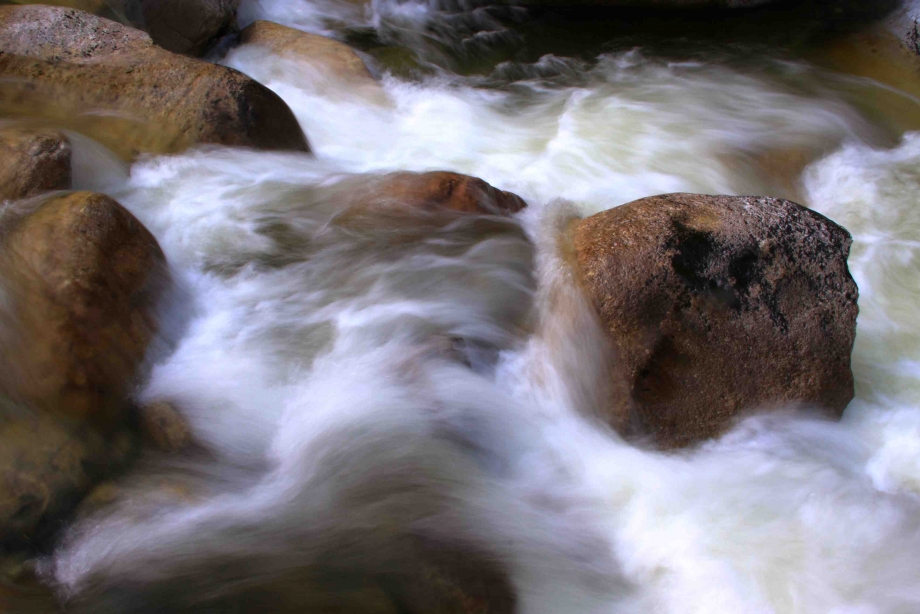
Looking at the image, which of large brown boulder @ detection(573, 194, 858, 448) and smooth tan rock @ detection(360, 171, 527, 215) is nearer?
A: large brown boulder @ detection(573, 194, 858, 448)

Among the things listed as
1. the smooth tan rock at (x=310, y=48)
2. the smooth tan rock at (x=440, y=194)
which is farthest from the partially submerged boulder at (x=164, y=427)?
the smooth tan rock at (x=310, y=48)

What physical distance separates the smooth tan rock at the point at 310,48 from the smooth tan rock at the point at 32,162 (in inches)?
105

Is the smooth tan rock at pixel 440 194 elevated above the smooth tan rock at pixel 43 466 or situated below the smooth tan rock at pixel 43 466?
above

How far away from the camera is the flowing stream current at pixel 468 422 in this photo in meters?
2.96

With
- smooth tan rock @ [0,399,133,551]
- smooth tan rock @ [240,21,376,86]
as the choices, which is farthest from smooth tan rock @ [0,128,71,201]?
smooth tan rock @ [240,21,376,86]

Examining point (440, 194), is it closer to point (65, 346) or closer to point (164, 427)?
point (164, 427)

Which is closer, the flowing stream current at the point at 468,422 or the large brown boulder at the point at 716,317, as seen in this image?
the flowing stream current at the point at 468,422

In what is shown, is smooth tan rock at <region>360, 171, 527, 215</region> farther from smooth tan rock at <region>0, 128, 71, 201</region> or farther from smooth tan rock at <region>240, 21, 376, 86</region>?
smooth tan rock at <region>240, 21, 376, 86</region>

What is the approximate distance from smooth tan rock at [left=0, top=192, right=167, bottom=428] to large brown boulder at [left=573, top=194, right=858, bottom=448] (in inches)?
83.4

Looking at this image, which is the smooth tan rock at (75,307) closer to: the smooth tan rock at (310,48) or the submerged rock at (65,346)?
the submerged rock at (65,346)

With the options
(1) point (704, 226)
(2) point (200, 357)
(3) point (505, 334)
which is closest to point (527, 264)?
(3) point (505, 334)

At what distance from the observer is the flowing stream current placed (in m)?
2.96

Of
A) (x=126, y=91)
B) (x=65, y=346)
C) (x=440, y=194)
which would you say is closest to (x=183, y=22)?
(x=126, y=91)

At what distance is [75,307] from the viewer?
3.31m
